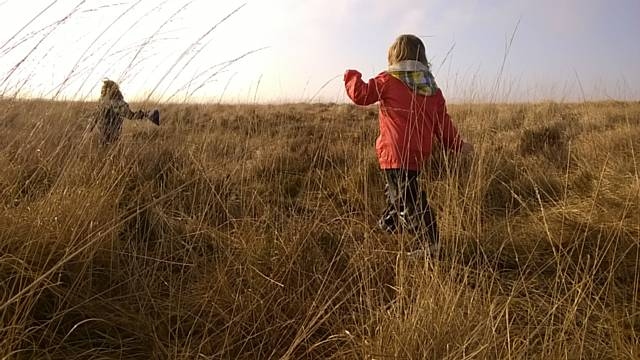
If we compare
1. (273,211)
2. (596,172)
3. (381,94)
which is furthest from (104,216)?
(596,172)

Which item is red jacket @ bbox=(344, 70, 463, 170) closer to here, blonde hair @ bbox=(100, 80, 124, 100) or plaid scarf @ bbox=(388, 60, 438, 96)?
plaid scarf @ bbox=(388, 60, 438, 96)

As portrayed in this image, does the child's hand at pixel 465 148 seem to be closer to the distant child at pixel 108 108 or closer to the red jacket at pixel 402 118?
the red jacket at pixel 402 118

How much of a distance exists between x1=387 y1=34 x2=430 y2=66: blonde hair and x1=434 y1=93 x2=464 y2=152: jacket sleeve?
26 centimetres

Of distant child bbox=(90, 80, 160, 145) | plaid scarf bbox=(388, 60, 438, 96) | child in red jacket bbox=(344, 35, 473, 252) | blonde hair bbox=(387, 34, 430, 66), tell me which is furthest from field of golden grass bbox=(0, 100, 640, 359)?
blonde hair bbox=(387, 34, 430, 66)

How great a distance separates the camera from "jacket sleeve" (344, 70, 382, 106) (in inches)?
91.1

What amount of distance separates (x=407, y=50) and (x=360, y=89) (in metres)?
0.35

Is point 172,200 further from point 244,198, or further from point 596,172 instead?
point 596,172

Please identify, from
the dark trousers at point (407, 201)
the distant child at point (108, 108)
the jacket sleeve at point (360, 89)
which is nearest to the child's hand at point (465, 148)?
the dark trousers at point (407, 201)

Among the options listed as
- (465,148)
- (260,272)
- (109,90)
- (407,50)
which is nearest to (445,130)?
(465,148)

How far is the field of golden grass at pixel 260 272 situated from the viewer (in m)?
1.30

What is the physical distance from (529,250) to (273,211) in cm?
122

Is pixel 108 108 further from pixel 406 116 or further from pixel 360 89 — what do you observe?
pixel 406 116

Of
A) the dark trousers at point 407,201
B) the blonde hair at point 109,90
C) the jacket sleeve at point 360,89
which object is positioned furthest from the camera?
the blonde hair at point 109,90

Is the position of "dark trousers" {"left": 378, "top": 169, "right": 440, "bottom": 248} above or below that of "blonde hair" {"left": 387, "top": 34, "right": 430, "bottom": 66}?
below
